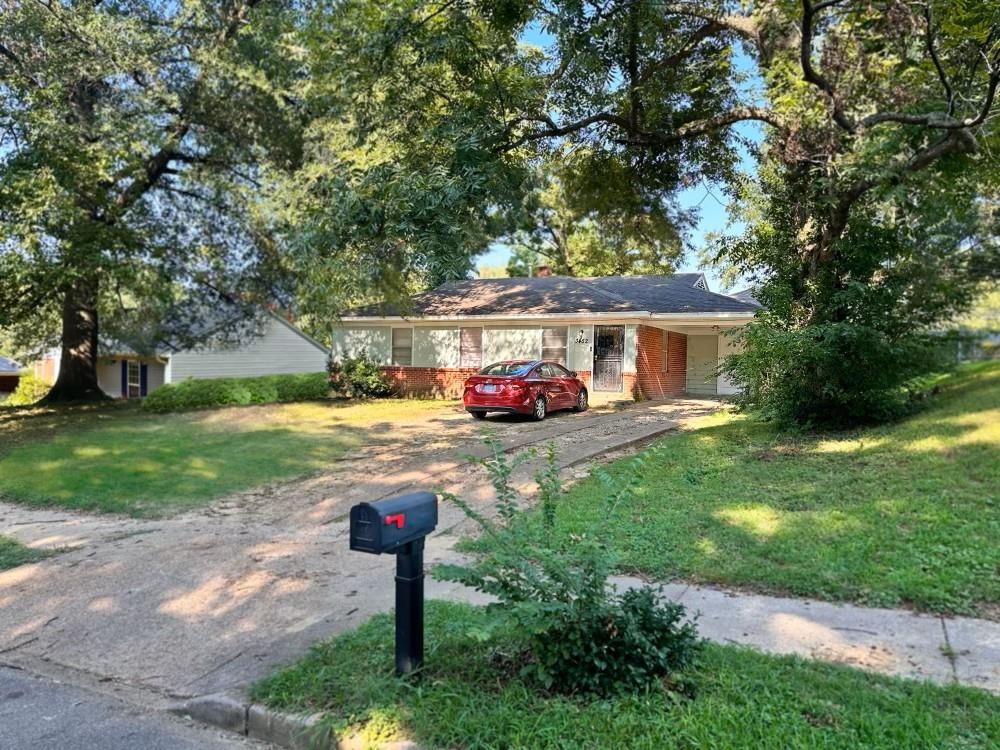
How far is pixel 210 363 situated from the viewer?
30.7 m

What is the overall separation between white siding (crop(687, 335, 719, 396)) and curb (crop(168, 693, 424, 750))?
70.9 ft

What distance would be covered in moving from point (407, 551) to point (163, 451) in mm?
9739

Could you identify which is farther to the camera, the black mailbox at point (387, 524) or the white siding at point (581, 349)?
the white siding at point (581, 349)

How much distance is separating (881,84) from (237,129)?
44.0 feet

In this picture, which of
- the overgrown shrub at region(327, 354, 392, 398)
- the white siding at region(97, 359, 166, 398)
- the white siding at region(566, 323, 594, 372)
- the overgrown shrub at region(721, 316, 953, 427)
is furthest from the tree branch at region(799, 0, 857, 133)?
the white siding at region(97, 359, 166, 398)

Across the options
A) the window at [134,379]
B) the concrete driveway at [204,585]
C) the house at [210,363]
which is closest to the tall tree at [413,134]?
the concrete driveway at [204,585]

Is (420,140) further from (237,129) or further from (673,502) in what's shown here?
(237,129)

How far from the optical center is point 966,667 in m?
3.58

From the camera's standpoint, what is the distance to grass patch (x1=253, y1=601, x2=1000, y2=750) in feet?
9.21

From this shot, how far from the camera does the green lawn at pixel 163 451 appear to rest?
902 cm

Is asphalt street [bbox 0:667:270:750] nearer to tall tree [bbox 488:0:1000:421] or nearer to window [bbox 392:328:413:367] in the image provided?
tall tree [bbox 488:0:1000:421]

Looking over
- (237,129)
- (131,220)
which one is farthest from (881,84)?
(131,220)

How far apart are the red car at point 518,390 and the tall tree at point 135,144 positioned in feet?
22.7

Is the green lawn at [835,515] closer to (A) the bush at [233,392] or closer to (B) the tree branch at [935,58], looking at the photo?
(B) the tree branch at [935,58]
